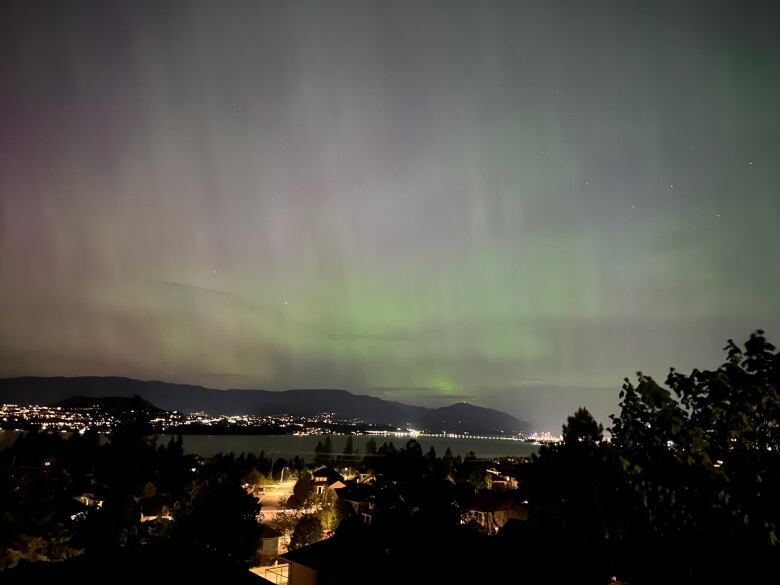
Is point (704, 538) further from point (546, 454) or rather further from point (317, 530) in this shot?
point (317, 530)

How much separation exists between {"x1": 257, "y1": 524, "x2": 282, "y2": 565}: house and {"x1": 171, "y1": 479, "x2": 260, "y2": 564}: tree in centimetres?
436

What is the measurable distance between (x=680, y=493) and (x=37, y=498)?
20825mm

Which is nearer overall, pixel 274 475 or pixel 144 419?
pixel 144 419

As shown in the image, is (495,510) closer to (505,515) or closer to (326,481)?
(505,515)

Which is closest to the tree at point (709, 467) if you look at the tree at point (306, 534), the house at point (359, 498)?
the tree at point (306, 534)

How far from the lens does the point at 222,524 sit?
19.6m

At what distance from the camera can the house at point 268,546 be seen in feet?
80.5

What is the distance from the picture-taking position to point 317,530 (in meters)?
24.7

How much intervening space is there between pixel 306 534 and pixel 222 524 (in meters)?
6.10

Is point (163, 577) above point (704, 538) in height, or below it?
below

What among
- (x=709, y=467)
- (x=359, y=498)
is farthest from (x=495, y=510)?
(x=709, y=467)

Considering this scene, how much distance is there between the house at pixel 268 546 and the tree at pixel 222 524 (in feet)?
14.3

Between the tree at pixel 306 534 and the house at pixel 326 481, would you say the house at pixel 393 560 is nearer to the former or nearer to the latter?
the tree at pixel 306 534

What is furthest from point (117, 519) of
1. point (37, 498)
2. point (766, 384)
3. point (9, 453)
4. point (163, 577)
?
point (9, 453)
